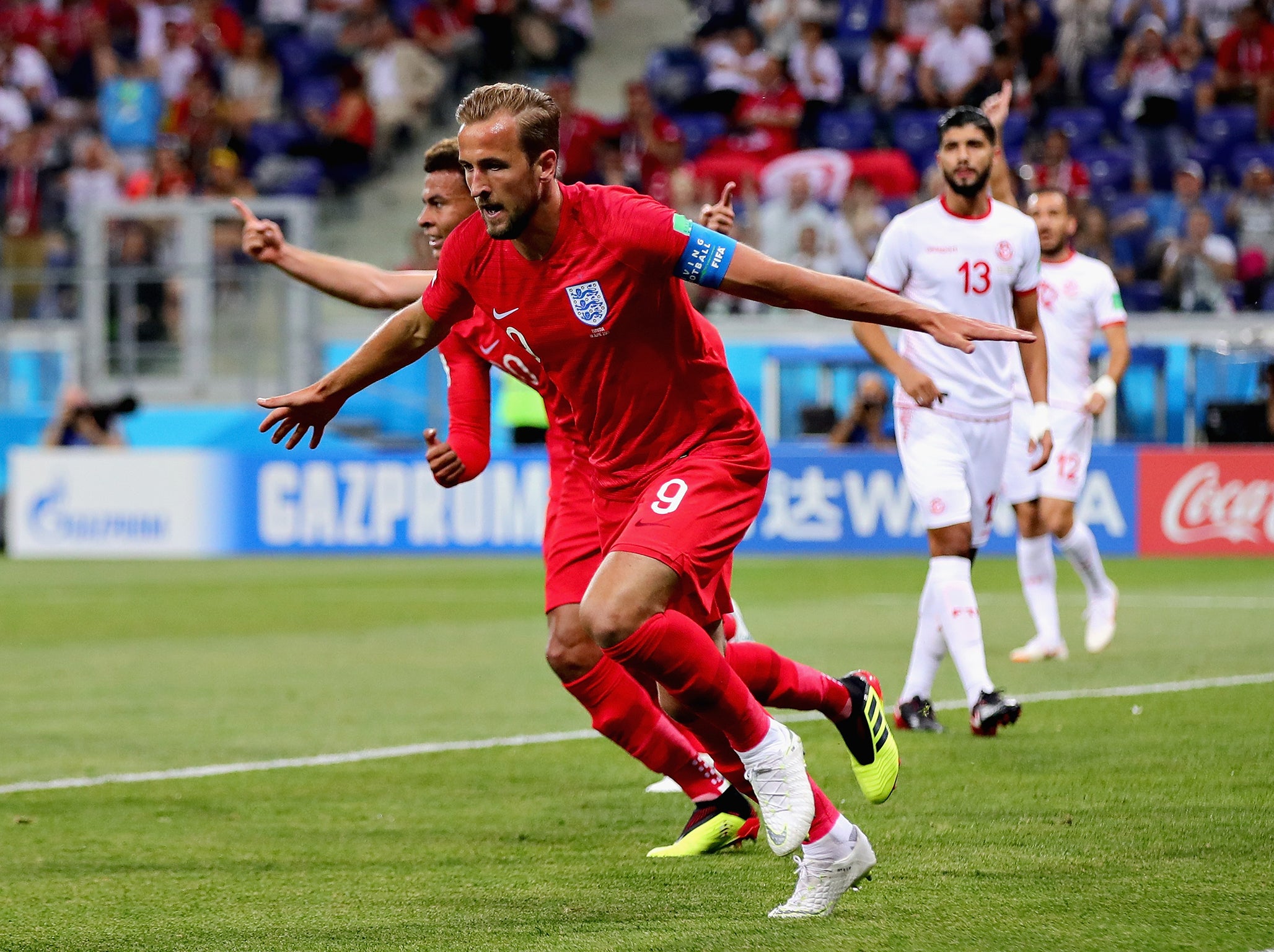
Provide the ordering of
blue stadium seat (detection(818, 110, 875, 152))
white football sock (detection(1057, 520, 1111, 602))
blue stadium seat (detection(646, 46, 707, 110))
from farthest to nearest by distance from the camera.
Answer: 1. blue stadium seat (detection(646, 46, 707, 110))
2. blue stadium seat (detection(818, 110, 875, 152))
3. white football sock (detection(1057, 520, 1111, 602))

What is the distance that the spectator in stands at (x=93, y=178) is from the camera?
24.3 metres

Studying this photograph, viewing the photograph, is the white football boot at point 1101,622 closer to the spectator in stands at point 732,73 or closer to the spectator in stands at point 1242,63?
the spectator in stands at point 1242,63

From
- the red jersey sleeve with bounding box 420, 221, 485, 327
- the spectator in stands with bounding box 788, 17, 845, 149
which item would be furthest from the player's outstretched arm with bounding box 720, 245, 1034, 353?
the spectator in stands with bounding box 788, 17, 845, 149

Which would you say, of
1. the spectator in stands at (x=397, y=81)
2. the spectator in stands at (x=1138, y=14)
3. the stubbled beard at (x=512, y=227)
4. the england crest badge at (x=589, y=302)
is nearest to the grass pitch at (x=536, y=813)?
the england crest badge at (x=589, y=302)

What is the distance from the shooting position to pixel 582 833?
5.82 metres

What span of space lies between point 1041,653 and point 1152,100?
485 inches

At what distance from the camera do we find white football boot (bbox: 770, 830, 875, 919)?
4.57 m

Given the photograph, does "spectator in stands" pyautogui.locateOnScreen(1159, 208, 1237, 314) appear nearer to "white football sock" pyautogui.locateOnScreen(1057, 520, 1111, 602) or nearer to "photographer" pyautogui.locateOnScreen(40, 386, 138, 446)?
"white football sock" pyautogui.locateOnScreen(1057, 520, 1111, 602)

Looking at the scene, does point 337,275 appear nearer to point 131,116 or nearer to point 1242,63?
point 1242,63

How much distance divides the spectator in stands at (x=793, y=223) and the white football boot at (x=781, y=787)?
1549 centimetres

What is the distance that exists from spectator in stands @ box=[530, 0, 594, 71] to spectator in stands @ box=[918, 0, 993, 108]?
574cm

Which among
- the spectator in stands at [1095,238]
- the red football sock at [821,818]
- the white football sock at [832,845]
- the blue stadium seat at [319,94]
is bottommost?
the white football sock at [832,845]

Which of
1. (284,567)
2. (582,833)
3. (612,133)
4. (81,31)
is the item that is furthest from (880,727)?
(81,31)

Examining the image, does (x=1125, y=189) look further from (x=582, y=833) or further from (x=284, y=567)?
(x=582, y=833)
